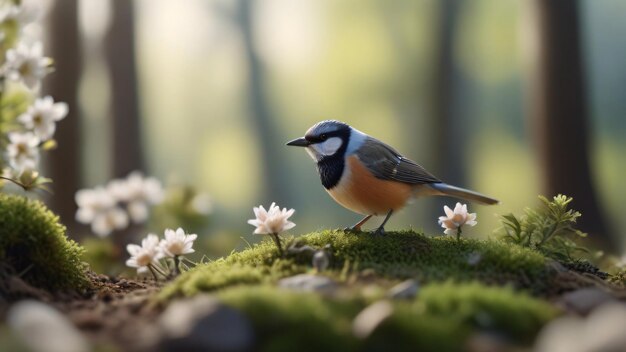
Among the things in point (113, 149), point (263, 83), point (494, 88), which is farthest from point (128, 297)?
point (263, 83)

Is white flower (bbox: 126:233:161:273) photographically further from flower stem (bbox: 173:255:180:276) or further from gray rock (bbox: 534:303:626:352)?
gray rock (bbox: 534:303:626:352)

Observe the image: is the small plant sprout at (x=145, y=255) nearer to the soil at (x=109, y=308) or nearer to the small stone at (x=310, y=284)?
the soil at (x=109, y=308)

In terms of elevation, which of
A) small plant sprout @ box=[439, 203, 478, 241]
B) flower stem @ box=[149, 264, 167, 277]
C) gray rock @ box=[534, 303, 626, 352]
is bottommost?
gray rock @ box=[534, 303, 626, 352]

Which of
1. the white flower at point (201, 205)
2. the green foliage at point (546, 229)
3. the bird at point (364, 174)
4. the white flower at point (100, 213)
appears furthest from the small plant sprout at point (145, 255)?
the white flower at point (201, 205)

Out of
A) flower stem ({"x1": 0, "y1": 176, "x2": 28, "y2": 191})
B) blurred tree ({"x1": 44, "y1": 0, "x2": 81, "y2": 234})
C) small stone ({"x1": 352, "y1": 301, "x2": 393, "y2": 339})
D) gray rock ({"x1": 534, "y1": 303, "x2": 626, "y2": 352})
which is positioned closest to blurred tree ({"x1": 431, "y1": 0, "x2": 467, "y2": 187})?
blurred tree ({"x1": 44, "y1": 0, "x2": 81, "y2": 234})

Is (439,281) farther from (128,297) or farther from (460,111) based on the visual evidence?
(460,111)

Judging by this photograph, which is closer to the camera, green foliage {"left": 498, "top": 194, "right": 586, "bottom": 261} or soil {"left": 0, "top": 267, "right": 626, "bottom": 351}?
soil {"left": 0, "top": 267, "right": 626, "bottom": 351}

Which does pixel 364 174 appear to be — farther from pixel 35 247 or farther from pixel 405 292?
pixel 35 247
